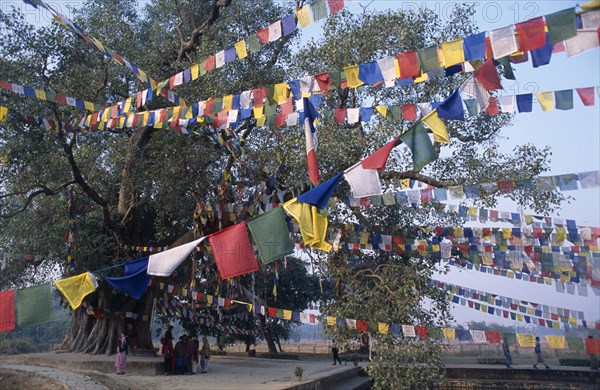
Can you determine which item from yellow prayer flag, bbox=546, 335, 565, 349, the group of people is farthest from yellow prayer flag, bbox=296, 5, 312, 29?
the group of people

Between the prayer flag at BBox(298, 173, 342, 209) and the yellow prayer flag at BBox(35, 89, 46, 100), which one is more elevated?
the yellow prayer flag at BBox(35, 89, 46, 100)

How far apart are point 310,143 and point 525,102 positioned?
3406mm

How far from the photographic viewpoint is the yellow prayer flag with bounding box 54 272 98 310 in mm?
9617

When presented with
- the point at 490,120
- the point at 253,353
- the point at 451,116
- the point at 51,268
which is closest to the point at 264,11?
the point at 490,120

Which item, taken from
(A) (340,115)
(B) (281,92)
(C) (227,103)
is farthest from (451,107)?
(C) (227,103)

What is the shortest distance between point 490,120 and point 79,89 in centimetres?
1034

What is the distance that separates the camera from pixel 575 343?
881 centimetres

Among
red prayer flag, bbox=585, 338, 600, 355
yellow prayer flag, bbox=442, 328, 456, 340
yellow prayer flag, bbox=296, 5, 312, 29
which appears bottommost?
red prayer flag, bbox=585, 338, 600, 355

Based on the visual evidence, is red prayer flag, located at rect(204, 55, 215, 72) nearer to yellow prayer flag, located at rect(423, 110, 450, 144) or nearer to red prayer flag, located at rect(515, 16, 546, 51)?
yellow prayer flag, located at rect(423, 110, 450, 144)

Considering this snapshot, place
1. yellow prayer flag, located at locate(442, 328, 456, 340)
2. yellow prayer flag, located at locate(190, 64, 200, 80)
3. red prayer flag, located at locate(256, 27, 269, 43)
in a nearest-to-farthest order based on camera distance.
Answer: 1. red prayer flag, located at locate(256, 27, 269, 43)
2. yellow prayer flag, located at locate(190, 64, 200, 80)
3. yellow prayer flag, located at locate(442, 328, 456, 340)

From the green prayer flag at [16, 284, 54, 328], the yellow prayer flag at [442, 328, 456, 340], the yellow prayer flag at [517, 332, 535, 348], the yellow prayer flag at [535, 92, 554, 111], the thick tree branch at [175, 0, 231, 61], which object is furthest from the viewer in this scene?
the thick tree branch at [175, 0, 231, 61]

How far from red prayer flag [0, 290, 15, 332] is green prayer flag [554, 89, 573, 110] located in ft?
29.7

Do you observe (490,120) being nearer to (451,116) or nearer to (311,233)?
(451,116)

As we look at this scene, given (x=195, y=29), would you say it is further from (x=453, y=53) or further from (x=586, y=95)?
(x=586, y=95)
